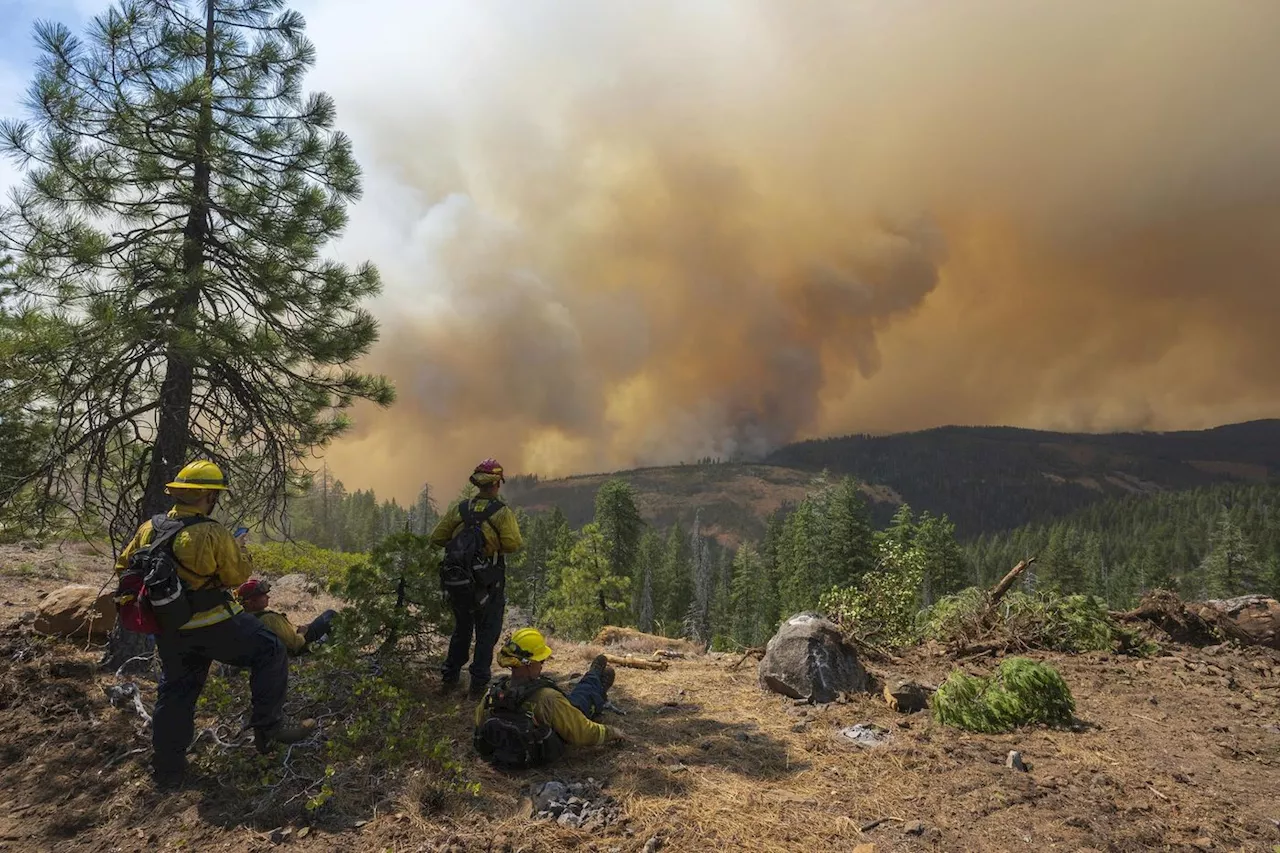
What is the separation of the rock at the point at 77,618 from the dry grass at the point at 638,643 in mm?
8073

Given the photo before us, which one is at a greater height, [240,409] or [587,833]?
[240,409]

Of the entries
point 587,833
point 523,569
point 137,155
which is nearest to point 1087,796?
point 587,833

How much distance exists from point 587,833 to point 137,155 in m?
9.38

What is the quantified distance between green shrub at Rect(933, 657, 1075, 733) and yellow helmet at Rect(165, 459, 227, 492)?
758 cm

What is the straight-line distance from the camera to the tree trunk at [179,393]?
23.9 feet

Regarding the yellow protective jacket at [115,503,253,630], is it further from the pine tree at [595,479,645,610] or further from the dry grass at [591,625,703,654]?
the pine tree at [595,479,645,610]

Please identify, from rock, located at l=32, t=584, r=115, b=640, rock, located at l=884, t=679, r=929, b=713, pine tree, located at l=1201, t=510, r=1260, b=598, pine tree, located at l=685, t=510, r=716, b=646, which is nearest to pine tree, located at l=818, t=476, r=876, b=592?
pine tree, located at l=685, t=510, r=716, b=646

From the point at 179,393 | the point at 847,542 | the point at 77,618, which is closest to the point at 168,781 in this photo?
the point at 77,618

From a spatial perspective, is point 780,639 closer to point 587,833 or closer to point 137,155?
point 587,833

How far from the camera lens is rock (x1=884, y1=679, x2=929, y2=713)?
23.3ft

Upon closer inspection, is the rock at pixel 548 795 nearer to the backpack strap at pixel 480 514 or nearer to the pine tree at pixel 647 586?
the backpack strap at pixel 480 514

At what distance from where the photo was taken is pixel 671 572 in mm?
75375

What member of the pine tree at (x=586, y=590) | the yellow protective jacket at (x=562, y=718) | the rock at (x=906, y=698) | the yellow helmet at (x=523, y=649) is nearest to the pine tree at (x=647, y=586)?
the pine tree at (x=586, y=590)

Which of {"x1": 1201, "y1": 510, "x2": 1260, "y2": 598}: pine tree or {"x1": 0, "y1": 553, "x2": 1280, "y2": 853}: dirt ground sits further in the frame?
{"x1": 1201, "y1": 510, "x2": 1260, "y2": 598}: pine tree
